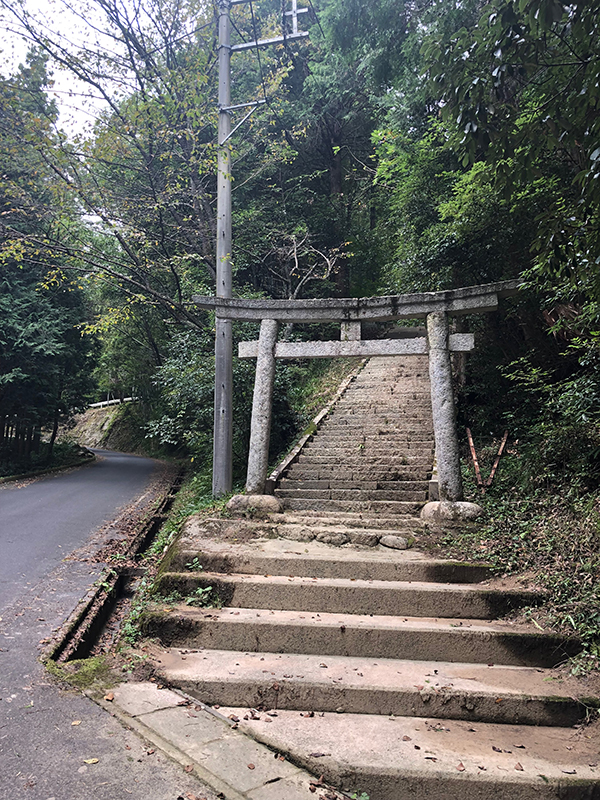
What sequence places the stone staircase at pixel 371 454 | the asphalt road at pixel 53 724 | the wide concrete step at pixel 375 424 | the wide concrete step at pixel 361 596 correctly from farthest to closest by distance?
1. the wide concrete step at pixel 375 424
2. the stone staircase at pixel 371 454
3. the wide concrete step at pixel 361 596
4. the asphalt road at pixel 53 724

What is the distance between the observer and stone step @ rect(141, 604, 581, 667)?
4.16m

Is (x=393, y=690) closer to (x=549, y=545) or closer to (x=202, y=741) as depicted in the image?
(x=202, y=741)

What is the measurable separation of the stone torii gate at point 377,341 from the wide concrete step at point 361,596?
2440mm

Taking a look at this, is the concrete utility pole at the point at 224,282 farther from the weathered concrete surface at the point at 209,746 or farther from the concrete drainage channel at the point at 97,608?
the weathered concrete surface at the point at 209,746

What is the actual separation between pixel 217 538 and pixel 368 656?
2.58 m

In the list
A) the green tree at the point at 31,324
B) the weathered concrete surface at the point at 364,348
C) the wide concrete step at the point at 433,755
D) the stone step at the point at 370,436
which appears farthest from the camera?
the green tree at the point at 31,324

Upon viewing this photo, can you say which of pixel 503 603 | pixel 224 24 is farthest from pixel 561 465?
pixel 224 24

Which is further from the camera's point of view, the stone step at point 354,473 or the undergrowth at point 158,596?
the stone step at point 354,473

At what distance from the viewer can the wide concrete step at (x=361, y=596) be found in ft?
15.5

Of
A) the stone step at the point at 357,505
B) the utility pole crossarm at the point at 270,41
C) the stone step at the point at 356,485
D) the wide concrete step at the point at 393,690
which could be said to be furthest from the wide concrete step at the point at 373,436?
the utility pole crossarm at the point at 270,41

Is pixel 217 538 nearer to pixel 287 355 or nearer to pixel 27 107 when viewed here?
pixel 287 355

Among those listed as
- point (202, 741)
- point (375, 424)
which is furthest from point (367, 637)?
point (375, 424)

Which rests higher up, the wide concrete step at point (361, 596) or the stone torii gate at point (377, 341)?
the stone torii gate at point (377, 341)

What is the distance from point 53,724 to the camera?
120 inches
